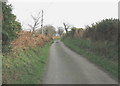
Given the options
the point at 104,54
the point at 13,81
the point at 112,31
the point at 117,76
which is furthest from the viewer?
the point at 112,31

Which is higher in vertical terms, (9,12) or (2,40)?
(9,12)

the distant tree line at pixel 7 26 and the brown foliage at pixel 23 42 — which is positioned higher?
the distant tree line at pixel 7 26

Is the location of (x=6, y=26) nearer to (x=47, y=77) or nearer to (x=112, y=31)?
(x=47, y=77)

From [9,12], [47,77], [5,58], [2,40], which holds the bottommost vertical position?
[47,77]

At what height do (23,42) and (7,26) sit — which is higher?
(7,26)

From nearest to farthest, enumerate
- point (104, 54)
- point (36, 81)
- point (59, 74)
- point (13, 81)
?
point (13, 81)
point (36, 81)
point (59, 74)
point (104, 54)

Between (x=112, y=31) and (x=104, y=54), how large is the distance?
2466 mm

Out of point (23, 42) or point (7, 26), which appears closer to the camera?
point (7, 26)

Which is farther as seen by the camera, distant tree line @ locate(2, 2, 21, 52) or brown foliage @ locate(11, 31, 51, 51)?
brown foliage @ locate(11, 31, 51, 51)

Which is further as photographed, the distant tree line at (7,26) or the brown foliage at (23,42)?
the brown foliage at (23,42)

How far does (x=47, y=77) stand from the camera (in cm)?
1082

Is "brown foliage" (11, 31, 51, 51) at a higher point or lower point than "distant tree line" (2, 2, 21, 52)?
lower

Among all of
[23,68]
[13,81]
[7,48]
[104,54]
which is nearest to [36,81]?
[13,81]

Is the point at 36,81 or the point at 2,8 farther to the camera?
the point at 2,8
